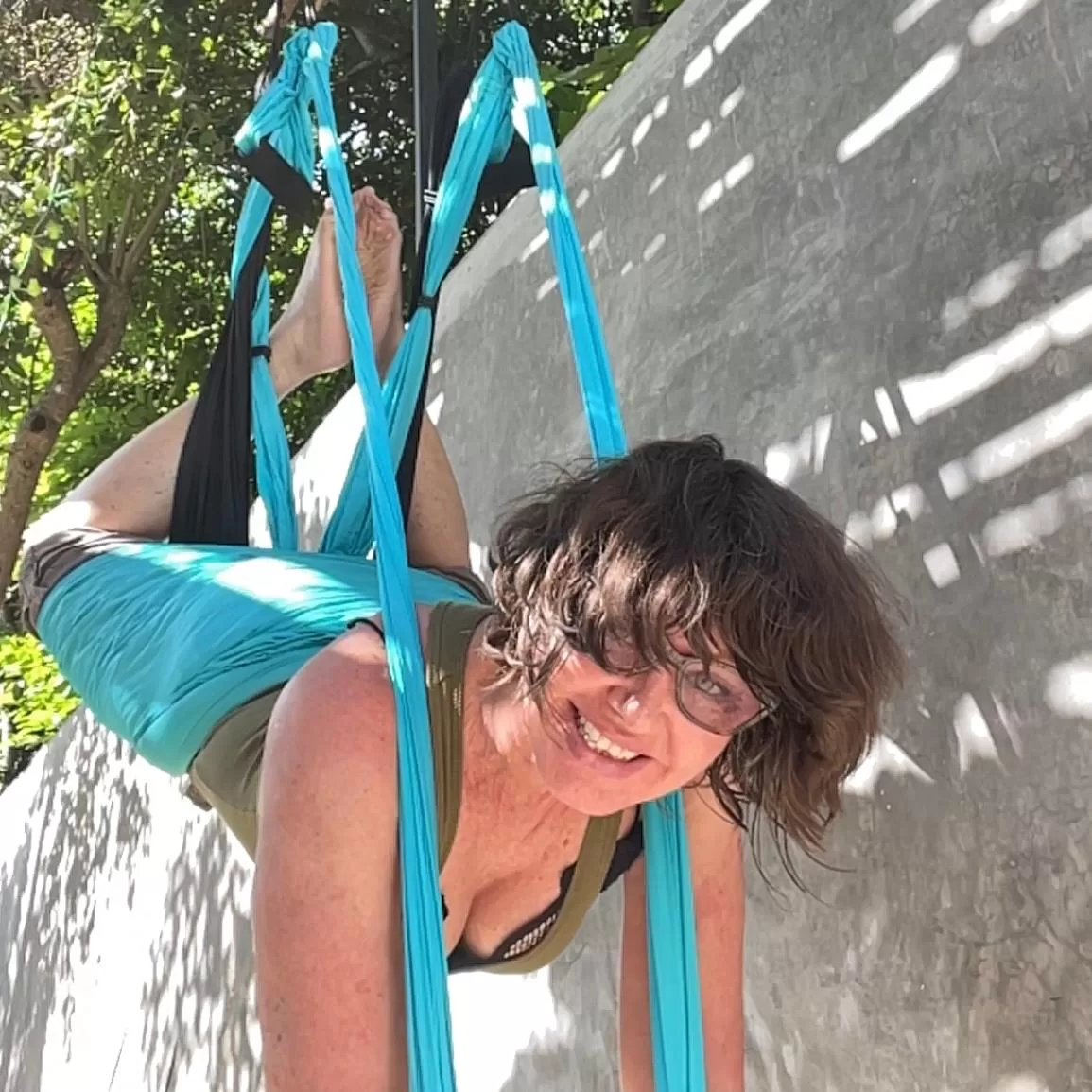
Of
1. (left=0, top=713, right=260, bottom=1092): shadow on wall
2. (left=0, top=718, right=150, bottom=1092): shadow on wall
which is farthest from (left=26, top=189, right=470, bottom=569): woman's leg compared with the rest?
(left=0, top=718, right=150, bottom=1092): shadow on wall

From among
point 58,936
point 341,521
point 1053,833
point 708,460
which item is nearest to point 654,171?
point 341,521

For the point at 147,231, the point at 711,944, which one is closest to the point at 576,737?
the point at 711,944

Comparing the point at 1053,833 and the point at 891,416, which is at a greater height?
the point at 891,416

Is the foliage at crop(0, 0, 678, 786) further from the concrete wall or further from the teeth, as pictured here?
the teeth

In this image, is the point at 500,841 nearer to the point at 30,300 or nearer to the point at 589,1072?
the point at 589,1072

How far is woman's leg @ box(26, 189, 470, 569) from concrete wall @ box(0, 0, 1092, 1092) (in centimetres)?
25

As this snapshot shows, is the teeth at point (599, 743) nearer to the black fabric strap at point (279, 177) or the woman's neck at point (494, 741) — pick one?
the woman's neck at point (494, 741)

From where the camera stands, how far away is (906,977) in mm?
961

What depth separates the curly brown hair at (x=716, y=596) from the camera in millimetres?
722

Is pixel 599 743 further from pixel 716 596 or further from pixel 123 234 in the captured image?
pixel 123 234

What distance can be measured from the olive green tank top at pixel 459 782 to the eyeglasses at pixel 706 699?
0.18 m

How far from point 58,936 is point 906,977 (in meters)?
2.60

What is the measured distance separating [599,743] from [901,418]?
1.43 ft

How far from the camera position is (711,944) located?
94 cm
